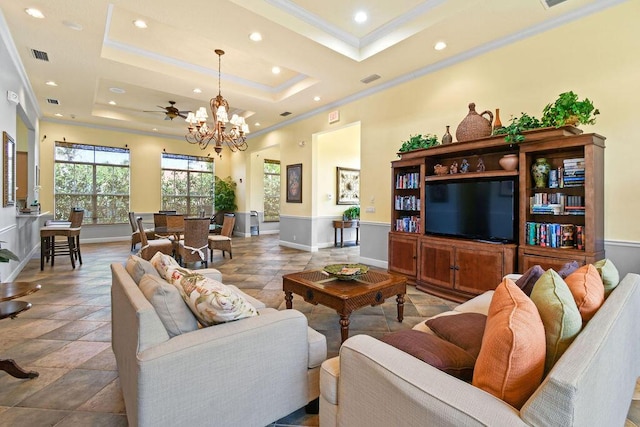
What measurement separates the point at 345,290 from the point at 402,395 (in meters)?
1.61

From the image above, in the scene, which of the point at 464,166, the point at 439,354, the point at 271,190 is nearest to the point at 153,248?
the point at 464,166

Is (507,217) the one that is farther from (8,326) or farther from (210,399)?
(8,326)

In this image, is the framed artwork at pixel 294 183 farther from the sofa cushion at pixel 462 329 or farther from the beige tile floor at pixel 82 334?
the sofa cushion at pixel 462 329

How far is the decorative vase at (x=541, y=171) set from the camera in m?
3.36

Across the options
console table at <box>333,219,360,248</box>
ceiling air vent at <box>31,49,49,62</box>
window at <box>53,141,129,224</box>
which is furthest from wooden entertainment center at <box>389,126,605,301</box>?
window at <box>53,141,129,224</box>

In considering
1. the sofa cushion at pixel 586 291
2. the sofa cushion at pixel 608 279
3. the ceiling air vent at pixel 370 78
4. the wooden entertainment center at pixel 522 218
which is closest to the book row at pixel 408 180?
the wooden entertainment center at pixel 522 218

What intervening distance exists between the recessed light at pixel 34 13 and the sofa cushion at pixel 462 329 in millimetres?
4901

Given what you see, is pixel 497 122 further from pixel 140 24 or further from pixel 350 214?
pixel 140 24

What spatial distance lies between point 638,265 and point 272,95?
6.15 metres

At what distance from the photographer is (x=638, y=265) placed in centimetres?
308

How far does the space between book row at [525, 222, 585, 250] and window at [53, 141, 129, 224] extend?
9.76 m

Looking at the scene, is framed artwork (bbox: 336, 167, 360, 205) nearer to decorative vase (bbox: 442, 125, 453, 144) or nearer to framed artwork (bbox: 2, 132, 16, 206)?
decorative vase (bbox: 442, 125, 453, 144)

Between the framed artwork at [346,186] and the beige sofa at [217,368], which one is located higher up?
the framed artwork at [346,186]

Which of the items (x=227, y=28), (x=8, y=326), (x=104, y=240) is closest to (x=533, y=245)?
(x=227, y=28)
